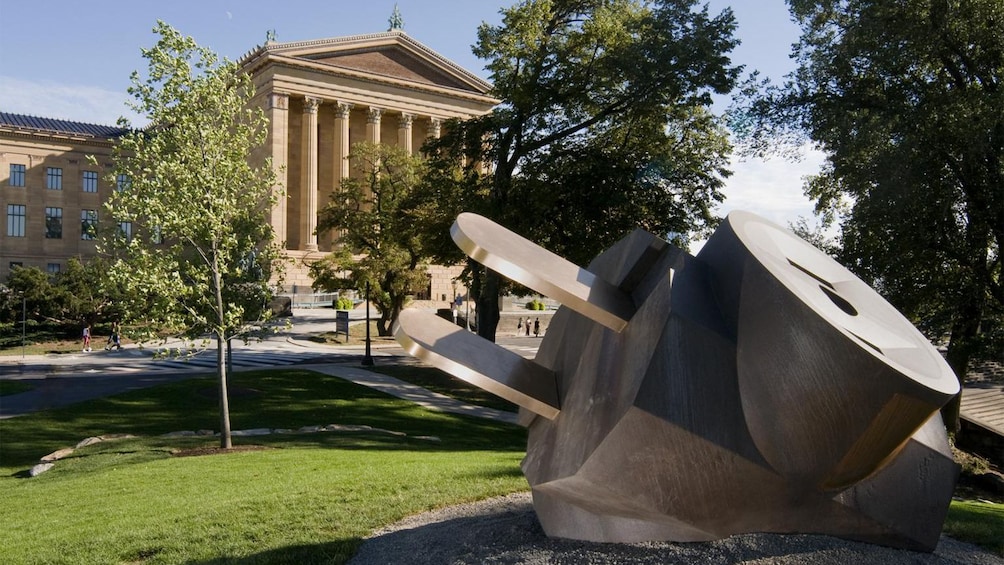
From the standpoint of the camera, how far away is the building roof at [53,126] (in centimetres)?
7144

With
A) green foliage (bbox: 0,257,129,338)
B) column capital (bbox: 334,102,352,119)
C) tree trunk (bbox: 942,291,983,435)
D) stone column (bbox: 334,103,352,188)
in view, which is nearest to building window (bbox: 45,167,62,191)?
stone column (bbox: 334,103,352,188)

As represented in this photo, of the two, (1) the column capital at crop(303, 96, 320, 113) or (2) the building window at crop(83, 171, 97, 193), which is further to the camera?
(2) the building window at crop(83, 171, 97, 193)

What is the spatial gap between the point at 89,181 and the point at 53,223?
4981 mm

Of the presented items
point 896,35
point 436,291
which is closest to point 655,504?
point 896,35

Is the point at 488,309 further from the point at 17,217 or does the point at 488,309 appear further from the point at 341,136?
the point at 17,217

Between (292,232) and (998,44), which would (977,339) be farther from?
(292,232)

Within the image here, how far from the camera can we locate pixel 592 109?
2634cm

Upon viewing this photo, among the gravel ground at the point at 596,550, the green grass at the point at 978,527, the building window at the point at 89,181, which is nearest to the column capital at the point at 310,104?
the building window at the point at 89,181

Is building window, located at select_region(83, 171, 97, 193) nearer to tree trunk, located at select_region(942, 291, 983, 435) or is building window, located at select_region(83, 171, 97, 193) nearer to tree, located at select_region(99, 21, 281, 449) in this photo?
tree, located at select_region(99, 21, 281, 449)

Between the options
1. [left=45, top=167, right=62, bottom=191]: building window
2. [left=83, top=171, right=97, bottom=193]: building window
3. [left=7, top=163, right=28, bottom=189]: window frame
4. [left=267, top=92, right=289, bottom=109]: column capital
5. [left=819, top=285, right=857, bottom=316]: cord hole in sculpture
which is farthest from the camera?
[left=83, top=171, right=97, bottom=193]: building window

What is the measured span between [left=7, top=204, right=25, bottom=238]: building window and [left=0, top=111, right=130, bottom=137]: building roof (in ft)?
23.1

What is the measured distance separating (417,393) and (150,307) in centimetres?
1174

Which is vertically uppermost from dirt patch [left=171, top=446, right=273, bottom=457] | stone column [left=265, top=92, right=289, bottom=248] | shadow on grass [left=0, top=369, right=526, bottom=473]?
stone column [left=265, top=92, right=289, bottom=248]

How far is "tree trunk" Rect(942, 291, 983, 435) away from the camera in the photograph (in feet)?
62.1
